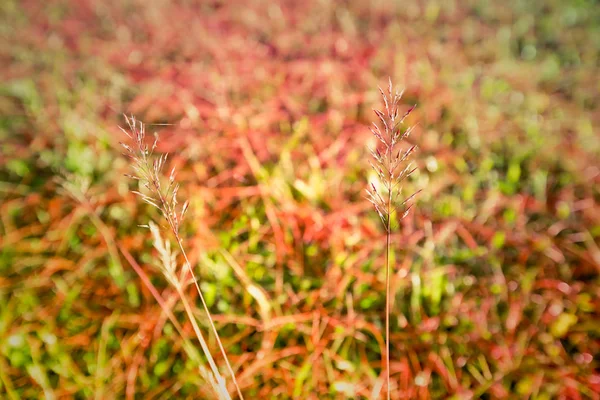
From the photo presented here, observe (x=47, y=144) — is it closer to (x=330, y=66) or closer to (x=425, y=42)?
(x=330, y=66)

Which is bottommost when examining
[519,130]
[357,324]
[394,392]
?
[394,392]

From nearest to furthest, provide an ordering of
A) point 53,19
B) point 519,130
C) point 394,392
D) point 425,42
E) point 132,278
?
point 394,392
point 132,278
point 519,130
point 425,42
point 53,19

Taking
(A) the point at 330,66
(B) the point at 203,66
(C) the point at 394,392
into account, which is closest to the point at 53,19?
(B) the point at 203,66

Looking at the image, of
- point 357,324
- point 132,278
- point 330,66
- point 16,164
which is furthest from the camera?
point 330,66

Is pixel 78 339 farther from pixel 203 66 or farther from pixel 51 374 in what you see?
pixel 203 66

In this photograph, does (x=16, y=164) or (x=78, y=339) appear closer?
(x=78, y=339)

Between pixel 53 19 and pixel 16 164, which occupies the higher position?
pixel 53 19
